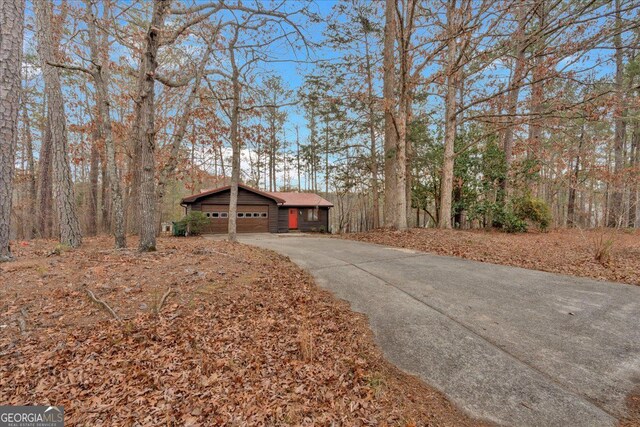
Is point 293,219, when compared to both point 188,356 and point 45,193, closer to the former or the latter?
point 45,193

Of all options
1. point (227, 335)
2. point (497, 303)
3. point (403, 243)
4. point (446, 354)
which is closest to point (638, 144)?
point (403, 243)

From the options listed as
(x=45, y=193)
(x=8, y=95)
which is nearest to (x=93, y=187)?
(x=45, y=193)

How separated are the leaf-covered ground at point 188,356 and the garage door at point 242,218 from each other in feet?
42.3

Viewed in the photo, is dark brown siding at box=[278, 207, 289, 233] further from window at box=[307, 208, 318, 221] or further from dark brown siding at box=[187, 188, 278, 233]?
window at box=[307, 208, 318, 221]

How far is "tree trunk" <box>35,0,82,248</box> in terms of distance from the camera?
612cm

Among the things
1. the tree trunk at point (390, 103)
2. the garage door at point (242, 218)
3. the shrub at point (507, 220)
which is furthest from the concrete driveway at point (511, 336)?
the garage door at point (242, 218)

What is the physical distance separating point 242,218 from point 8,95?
13751 mm

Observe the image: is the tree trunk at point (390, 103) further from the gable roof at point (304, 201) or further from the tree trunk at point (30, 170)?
the tree trunk at point (30, 170)

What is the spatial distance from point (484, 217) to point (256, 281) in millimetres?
13883

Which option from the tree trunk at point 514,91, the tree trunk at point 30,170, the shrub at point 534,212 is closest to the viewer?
the tree trunk at point 514,91

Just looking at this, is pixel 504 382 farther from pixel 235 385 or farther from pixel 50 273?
pixel 50 273

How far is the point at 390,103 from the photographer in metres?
9.45

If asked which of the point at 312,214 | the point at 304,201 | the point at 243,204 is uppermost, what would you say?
the point at 304,201

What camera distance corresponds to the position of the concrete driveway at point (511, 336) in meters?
2.22
